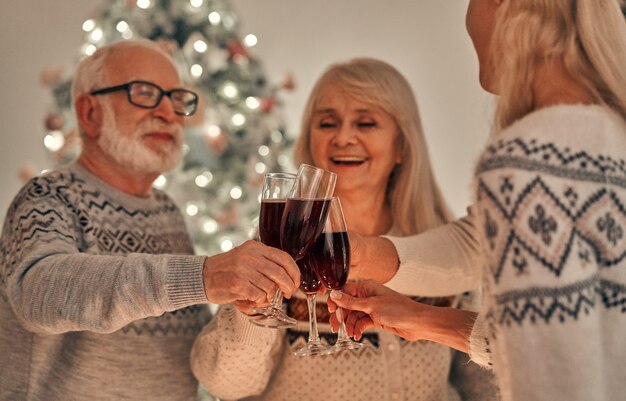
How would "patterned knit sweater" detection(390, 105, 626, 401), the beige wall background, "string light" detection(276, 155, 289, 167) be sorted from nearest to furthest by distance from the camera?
"patterned knit sweater" detection(390, 105, 626, 401)
"string light" detection(276, 155, 289, 167)
the beige wall background

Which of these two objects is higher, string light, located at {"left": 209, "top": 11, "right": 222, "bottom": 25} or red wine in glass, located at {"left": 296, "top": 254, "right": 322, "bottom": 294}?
string light, located at {"left": 209, "top": 11, "right": 222, "bottom": 25}

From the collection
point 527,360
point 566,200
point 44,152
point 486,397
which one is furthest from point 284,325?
point 44,152

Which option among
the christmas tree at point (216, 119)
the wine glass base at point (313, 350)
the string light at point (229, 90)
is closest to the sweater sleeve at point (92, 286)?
the wine glass base at point (313, 350)

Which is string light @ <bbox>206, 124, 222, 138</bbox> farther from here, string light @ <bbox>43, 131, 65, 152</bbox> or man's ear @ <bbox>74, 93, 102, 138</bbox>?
man's ear @ <bbox>74, 93, 102, 138</bbox>

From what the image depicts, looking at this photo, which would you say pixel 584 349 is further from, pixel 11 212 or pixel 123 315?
pixel 11 212

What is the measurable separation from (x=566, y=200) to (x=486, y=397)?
133cm

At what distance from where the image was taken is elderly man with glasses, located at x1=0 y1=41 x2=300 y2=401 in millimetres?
1624

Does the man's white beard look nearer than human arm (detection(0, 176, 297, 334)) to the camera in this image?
No

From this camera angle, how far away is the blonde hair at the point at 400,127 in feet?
7.82

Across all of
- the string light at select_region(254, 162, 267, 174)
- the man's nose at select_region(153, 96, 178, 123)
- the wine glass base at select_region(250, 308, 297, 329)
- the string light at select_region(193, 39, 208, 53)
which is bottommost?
the string light at select_region(254, 162, 267, 174)

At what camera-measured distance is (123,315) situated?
1632mm

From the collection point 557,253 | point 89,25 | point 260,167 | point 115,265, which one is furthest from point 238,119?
point 557,253

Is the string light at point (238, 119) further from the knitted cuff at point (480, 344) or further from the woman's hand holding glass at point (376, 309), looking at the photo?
the knitted cuff at point (480, 344)

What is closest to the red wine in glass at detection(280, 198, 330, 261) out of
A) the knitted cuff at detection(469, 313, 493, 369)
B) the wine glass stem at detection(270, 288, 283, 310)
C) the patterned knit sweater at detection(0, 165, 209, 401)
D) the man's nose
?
the wine glass stem at detection(270, 288, 283, 310)
